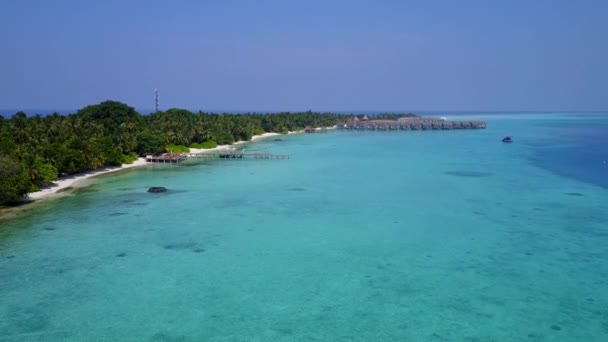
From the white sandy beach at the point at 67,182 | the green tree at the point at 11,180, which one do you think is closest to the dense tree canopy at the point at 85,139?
the green tree at the point at 11,180

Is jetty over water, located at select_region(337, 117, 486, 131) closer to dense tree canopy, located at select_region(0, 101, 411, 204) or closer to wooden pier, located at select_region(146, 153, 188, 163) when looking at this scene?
dense tree canopy, located at select_region(0, 101, 411, 204)

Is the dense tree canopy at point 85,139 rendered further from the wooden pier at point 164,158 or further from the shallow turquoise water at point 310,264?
the shallow turquoise water at point 310,264

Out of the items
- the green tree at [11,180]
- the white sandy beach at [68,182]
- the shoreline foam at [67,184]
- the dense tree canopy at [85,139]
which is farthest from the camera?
the white sandy beach at [68,182]

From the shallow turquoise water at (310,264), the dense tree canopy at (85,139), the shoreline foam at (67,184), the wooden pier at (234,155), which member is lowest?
the shallow turquoise water at (310,264)

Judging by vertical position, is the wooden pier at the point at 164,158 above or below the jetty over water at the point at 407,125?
below

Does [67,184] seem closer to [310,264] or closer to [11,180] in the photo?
[11,180]

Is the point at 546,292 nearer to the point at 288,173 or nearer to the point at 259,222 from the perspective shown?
the point at 259,222

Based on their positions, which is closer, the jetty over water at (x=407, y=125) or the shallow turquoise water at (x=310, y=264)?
the shallow turquoise water at (x=310, y=264)

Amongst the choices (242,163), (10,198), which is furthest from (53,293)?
(242,163)
